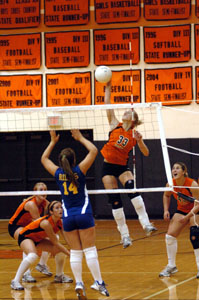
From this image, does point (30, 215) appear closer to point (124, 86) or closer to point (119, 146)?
point (119, 146)

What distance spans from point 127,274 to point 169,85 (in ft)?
28.0

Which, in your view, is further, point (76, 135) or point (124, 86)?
point (124, 86)

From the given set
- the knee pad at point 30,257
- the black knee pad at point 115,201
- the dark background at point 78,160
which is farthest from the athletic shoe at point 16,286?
the dark background at point 78,160

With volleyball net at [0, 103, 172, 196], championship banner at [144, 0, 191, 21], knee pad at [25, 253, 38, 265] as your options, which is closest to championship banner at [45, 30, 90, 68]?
volleyball net at [0, 103, 172, 196]

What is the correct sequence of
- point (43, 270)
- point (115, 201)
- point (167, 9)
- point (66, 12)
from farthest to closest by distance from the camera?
point (66, 12), point (167, 9), point (43, 270), point (115, 201)

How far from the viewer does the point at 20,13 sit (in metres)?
17.5

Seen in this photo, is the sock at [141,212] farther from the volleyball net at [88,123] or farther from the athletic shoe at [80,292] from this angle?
the volleyball net at [88,123]

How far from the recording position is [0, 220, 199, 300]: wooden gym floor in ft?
25.5

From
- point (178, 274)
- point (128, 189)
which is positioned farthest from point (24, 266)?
point (178, 274)

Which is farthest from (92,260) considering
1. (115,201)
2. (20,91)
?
(20,91)

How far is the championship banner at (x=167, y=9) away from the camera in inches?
651

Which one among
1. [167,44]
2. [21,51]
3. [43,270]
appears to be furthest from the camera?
[21,51]

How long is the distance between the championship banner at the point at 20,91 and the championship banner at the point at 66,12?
1.67 metres

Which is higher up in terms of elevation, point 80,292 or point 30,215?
point 30,215
